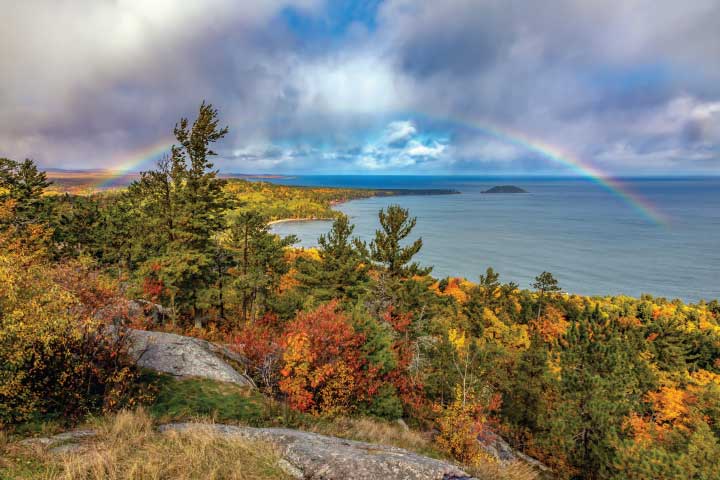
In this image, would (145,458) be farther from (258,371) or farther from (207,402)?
(258,371)

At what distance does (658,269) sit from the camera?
11112cm

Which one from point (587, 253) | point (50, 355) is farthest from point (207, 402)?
point (587, 253)

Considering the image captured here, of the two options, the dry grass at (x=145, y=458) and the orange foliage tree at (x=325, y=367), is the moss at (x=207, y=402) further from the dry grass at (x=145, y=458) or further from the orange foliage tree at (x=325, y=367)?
the dry grass at (x=145, y=458)

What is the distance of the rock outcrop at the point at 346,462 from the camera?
23.9ft

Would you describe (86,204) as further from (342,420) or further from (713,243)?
(713,243)

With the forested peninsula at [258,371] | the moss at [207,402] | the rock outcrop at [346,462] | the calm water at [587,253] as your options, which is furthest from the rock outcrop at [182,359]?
the calm water at [587,253]

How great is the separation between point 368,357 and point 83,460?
1355 centimetres

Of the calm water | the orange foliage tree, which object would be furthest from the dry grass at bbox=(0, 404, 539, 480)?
the calm water

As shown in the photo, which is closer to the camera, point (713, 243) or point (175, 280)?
point (175, 280)

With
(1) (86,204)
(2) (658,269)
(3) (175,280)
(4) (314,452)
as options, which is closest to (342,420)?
(4) (314,452)

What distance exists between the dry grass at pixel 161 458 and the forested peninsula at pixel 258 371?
0.04 m

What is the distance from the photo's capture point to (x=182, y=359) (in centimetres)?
1484

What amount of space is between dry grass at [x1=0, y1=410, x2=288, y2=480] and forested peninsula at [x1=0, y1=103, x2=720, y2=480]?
4 cm

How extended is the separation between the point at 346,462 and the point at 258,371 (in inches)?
430
